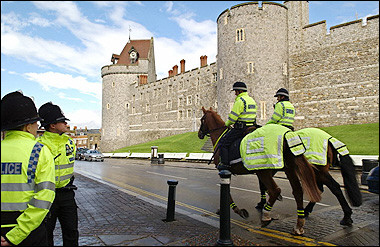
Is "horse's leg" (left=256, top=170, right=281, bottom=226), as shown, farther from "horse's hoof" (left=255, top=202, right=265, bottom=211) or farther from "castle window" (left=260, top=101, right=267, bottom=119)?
"castle window" (left=260, top=101, right=267, bottom=119)

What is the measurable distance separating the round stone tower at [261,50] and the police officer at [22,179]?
97.3 ft

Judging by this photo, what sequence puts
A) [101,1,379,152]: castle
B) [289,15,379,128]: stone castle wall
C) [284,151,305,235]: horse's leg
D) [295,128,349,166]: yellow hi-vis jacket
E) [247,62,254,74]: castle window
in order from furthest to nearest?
[247,62,254,74]: castle window < [101,1,379,152]: castle < [289,15,379,128]: stone castle wall < [295,128,349,166]: yellow hi-vis jacket < [284,151,305,235]: horse's leg

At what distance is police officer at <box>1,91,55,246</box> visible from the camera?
2369 millimetres

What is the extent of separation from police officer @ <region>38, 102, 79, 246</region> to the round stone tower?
93.8ft

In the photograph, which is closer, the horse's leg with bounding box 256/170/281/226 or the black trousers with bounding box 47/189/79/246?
the black trousers with bounding box 47/189/79/246

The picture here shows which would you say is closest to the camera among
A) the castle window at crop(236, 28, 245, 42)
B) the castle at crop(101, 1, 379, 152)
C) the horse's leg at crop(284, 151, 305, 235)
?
the horse's leg at crop(284, 151, 305, 235)

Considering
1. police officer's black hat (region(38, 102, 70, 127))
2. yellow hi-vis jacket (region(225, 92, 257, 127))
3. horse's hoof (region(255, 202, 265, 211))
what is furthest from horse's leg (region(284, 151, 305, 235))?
police officer's black hat (region(38, 102, 70, 127))

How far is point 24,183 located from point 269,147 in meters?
3.84

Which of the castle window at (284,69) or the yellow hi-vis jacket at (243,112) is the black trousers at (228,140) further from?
the castle window at (284,69)

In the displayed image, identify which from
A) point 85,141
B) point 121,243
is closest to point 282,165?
point 121,243

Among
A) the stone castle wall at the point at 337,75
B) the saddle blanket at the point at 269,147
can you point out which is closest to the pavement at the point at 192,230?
the saddle blanket at the point at 269,147

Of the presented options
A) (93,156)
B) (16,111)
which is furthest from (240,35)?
(16,111)

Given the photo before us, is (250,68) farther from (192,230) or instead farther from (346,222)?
(192,230)

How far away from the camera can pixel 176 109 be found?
174ft
